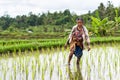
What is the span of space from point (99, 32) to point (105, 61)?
26.1 feet

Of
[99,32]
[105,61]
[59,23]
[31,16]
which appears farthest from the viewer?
[31,16]

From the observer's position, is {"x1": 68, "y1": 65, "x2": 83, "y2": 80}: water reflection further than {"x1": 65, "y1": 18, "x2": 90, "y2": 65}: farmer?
No

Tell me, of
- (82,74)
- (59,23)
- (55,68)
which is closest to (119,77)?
(82,74)

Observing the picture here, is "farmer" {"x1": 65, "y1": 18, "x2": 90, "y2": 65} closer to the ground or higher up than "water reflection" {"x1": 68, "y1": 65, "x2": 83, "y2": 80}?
higher up

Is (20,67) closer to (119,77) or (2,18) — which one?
(119,77)

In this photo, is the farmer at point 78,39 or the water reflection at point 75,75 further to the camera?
the farmer at point 78,39

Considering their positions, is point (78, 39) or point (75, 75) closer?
point (75, 75)

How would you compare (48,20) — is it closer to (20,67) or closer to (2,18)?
(2,18)

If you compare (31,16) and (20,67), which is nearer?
(20,67)

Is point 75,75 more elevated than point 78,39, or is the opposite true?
point 78,39

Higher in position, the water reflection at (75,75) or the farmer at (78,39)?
the farmer at (78,39)

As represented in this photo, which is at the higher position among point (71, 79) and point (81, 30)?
point (81, 30)

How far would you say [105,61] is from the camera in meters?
7.80

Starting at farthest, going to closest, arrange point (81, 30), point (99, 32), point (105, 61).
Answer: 1. point (99, 32)
2. point (105, 61)
3. point (81, 30)
